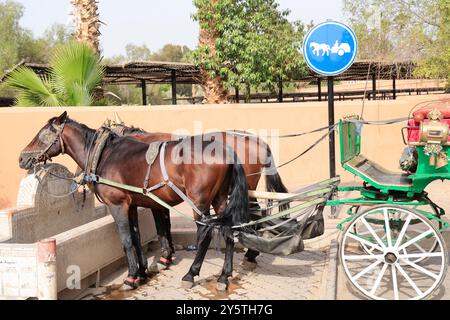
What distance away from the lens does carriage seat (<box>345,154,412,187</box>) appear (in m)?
4.53

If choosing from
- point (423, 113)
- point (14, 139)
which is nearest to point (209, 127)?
point (14, 139)

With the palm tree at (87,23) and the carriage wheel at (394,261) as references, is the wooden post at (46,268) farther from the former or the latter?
the palm tree at (87,23)

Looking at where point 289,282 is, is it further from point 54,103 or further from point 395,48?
point 395,48

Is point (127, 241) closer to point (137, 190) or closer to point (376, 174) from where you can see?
point (137, 190)

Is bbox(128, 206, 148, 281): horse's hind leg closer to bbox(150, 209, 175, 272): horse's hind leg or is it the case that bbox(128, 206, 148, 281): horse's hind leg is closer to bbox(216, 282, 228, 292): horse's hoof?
bbox(150, 209, 175, 272): horse's hind leg

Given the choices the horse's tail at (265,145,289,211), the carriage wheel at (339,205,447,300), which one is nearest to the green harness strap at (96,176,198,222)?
the horse's tail at (265,145,289,211)

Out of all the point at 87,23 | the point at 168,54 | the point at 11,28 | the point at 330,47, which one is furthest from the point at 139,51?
the point at 330,47

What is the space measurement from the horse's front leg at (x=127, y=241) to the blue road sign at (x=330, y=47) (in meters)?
3.20

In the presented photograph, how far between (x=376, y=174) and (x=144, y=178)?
7.57ft

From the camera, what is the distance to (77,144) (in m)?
5.34

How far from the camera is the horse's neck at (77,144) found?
532 centimetres

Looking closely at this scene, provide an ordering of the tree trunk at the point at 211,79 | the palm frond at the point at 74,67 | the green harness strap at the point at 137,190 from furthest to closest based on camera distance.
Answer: the tree trunk at the point at 211,79 → the palm frond at the point at 74,67 → the green harness strap at the point at 137,190

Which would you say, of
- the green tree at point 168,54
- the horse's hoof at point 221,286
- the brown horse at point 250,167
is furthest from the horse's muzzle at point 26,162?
the green tree at point 168,54

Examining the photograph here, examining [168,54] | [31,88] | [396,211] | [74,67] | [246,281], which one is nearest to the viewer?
[396,211]
